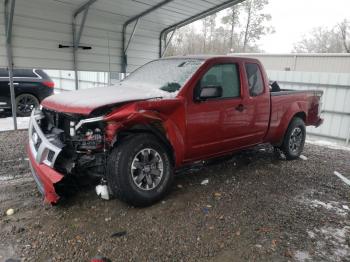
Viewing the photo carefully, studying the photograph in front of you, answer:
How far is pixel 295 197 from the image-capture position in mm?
4395

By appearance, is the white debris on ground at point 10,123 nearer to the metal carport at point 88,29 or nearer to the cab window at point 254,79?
the metal carport at point 88,29

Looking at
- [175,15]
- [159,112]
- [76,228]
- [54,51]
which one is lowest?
[76,228]

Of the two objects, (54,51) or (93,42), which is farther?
(93,42)

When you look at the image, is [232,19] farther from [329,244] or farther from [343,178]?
[329,244]

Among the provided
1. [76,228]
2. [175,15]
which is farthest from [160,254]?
[175,15]

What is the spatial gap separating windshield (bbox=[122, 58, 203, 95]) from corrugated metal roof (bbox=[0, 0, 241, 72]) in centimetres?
388

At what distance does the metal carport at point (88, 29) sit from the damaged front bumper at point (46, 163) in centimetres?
441

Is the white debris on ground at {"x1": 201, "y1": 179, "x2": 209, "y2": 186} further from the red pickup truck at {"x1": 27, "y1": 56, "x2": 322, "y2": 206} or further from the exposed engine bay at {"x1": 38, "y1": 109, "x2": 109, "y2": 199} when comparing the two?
the exposed engine bay at {"x1": 38, "y1": 109, "x2": 109, "y2": 199}

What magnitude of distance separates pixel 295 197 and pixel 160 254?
7.95 feet

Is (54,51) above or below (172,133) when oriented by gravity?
above

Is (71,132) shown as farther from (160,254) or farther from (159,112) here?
(160,254)

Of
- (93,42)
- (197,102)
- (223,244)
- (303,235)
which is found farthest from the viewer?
(93,42)

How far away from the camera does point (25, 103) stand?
32.0 feet

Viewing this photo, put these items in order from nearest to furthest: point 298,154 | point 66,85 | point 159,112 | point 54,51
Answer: point 159,112
point 298,154
point 54,51
point 66,85
